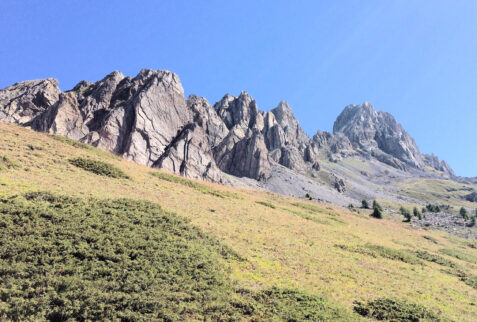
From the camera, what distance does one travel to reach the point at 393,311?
1548cm

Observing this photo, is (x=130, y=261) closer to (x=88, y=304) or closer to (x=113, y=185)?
(x=88, y=304)

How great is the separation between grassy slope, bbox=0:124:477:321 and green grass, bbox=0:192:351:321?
198 centimetres

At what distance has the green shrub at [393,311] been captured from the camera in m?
15.1

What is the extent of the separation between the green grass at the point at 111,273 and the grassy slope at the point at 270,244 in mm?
1981

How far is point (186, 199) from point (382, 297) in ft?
69.1

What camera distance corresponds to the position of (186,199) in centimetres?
3219

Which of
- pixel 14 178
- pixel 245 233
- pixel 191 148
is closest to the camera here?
pixel 14 178

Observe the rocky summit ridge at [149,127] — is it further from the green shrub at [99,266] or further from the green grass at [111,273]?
the green grass at [111,273]

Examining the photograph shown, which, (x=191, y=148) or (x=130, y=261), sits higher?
(x=191, y=148)

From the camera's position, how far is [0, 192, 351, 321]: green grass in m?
10.7

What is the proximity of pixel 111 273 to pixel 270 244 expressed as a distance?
45.7ft

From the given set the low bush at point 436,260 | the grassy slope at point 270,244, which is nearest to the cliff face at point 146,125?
the grassy slope at point 270,244

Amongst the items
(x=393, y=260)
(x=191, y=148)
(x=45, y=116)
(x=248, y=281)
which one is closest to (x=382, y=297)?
(x=248, y=281)

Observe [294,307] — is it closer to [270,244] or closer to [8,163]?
[270,244]
